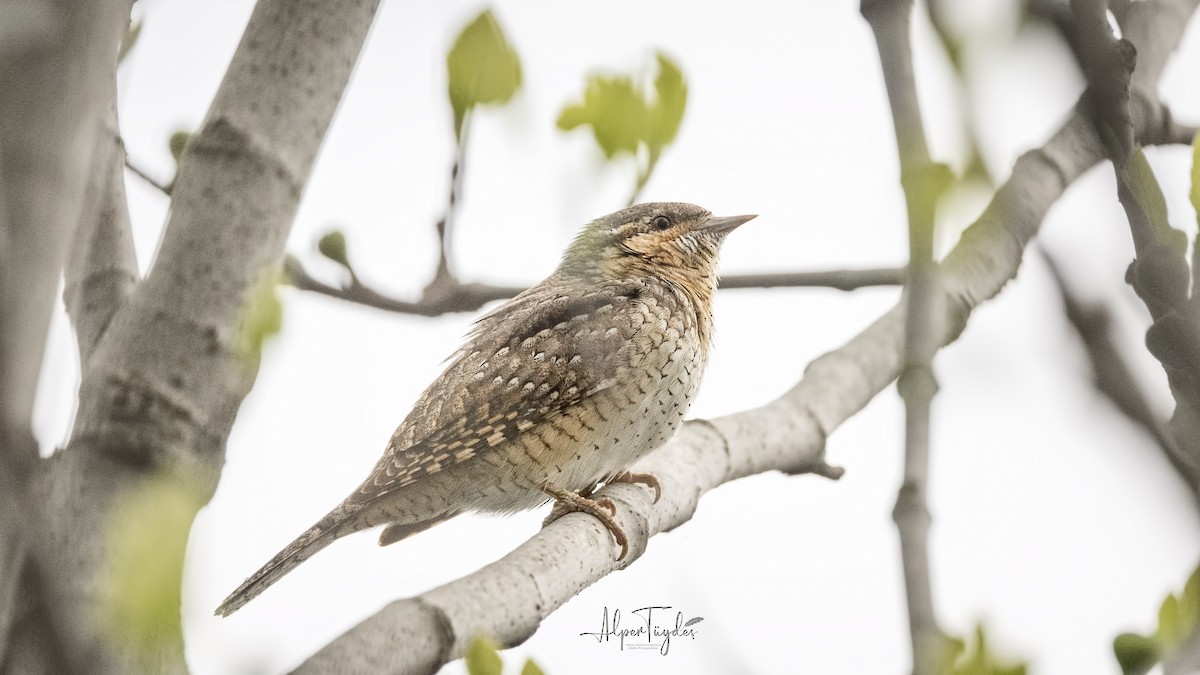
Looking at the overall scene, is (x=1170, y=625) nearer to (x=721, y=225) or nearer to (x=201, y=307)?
(x=201, y=307)

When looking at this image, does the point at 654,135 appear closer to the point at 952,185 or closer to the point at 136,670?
the point at 952,185

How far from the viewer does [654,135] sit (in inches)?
91.6

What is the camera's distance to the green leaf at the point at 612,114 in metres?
2.23

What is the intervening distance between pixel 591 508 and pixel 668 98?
42.1 inches

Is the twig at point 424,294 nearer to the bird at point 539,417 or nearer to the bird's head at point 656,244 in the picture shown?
the bird at point 539,417

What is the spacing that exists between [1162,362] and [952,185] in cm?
39

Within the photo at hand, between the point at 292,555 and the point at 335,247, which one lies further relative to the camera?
the point at 292,555

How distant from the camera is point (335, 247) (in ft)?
7.59

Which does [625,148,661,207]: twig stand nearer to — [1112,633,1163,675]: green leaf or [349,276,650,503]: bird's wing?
[349,276,650,503]: bird's wing

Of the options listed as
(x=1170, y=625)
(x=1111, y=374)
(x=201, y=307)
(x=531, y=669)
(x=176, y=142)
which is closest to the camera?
(x=1111, y=374)

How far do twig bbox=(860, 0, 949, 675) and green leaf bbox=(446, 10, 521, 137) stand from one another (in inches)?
46.2

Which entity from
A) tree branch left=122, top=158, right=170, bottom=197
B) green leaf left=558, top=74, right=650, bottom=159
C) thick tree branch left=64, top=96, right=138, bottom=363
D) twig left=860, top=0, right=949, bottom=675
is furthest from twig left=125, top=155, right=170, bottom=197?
twig left=860, top=0, right=949, bottom=675

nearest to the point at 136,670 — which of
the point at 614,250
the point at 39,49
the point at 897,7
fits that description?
the point at 39,49

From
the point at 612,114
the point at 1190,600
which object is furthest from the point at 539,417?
the point at 1190,600
